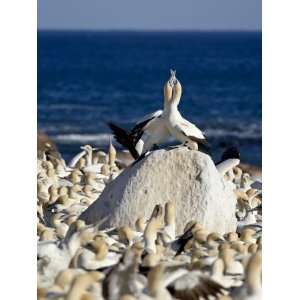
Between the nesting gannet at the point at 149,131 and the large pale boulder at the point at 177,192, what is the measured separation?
0.58 ft

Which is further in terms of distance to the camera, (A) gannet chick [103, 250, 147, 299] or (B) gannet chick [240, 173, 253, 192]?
(B) gannet chick [240, 173, 253, 192]

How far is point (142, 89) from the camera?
4950cm

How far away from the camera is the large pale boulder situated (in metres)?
8.62

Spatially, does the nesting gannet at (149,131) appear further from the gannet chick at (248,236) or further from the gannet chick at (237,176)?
the gannet chick at (237,176)

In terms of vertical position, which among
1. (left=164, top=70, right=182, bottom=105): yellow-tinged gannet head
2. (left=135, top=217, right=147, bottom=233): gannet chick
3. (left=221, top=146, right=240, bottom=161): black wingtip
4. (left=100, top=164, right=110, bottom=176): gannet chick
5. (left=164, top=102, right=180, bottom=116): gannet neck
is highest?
(left=164, top=70, right=182, bottom=105): yellow-tinged gannet head

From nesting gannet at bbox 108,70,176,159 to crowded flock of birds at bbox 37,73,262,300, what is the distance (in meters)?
0.01

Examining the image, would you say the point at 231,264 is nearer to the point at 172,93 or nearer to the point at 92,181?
the point at 172,93

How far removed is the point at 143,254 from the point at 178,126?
5.05 ft

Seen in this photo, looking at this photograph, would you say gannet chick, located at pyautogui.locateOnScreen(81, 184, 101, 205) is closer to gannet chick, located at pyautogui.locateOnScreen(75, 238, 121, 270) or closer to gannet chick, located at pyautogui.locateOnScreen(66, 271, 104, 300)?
gannet chick, located at pyautogui.locateOnScreen(75, 238, 121, 270)

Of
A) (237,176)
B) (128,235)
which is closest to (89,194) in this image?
(237,176)

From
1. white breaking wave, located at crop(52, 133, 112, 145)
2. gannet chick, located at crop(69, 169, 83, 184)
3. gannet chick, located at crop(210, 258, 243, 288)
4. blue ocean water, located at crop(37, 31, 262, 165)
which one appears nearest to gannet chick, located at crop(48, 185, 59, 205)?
gannet chick, located at crop(69, 169, 83, 184)

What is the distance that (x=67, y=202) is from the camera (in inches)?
385

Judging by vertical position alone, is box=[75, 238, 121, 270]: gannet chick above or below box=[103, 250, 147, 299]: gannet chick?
above

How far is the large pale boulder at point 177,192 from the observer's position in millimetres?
8617
